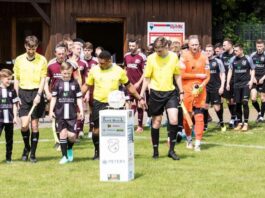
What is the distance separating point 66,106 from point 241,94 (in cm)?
660

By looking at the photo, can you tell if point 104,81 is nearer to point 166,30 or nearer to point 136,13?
point 136,13

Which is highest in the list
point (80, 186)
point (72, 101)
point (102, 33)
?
point (102, 33)

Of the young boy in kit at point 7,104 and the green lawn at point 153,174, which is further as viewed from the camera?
the young boy in kit at point 7,104

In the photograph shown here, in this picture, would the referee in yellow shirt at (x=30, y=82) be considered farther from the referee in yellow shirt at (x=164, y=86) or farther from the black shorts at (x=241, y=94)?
the black shorts at (x=241, y=94)

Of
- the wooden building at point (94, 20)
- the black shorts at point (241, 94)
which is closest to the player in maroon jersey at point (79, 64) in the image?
the black shorts at point (241, 94)

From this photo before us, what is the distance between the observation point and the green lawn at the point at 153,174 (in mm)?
10195

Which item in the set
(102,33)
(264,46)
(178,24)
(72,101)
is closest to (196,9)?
(178,24)

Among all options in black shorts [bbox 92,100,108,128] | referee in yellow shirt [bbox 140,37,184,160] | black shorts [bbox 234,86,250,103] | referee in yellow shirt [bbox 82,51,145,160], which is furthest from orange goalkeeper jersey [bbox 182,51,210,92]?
black shorts [bbox 234,86,250,103]

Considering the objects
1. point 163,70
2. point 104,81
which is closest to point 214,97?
point 163,70

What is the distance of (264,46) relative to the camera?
64.3 feet

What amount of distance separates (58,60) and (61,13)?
10.5 metres

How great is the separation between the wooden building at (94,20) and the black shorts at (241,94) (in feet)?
26.8

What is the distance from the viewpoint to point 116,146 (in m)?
11.1

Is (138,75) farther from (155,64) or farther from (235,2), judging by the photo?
(235,2)
